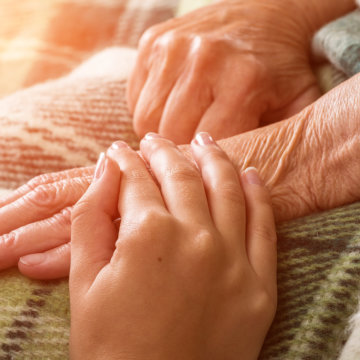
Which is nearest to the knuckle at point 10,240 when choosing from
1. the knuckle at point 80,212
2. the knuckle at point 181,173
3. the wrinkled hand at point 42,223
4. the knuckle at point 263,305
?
the wrinkled hand at point 42,223

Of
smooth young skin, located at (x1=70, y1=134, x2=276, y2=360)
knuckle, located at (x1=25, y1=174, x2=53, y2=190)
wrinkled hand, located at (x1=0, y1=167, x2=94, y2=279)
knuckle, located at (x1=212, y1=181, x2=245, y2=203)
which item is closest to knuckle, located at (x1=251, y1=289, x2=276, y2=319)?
smooth young skin, located at (x1=70, y1=134, x2=276, y2=360)

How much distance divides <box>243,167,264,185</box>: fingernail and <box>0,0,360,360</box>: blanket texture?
0.22ft

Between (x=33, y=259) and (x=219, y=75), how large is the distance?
0.47m

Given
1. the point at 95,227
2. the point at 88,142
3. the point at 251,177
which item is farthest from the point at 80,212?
the point at 88,142

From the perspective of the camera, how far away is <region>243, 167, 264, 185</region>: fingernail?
66 centimetres

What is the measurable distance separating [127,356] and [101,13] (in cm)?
122

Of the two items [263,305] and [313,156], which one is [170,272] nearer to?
[263,305]

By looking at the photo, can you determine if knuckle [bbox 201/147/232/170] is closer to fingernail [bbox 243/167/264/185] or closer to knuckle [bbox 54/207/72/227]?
fingernail [bbox 243/167/264/185]

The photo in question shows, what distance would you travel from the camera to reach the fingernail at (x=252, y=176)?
0.66 metres

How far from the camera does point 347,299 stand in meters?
0.52

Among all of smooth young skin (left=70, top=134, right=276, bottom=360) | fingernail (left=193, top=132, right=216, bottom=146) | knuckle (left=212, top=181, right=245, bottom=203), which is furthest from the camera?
fingernail (left=193, top=132, right=216, bottom=146)

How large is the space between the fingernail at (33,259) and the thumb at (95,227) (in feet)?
0.24

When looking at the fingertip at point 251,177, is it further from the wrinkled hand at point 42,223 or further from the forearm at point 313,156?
the wrinkled hand at point 42,223

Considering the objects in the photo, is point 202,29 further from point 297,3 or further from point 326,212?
point 326,212
